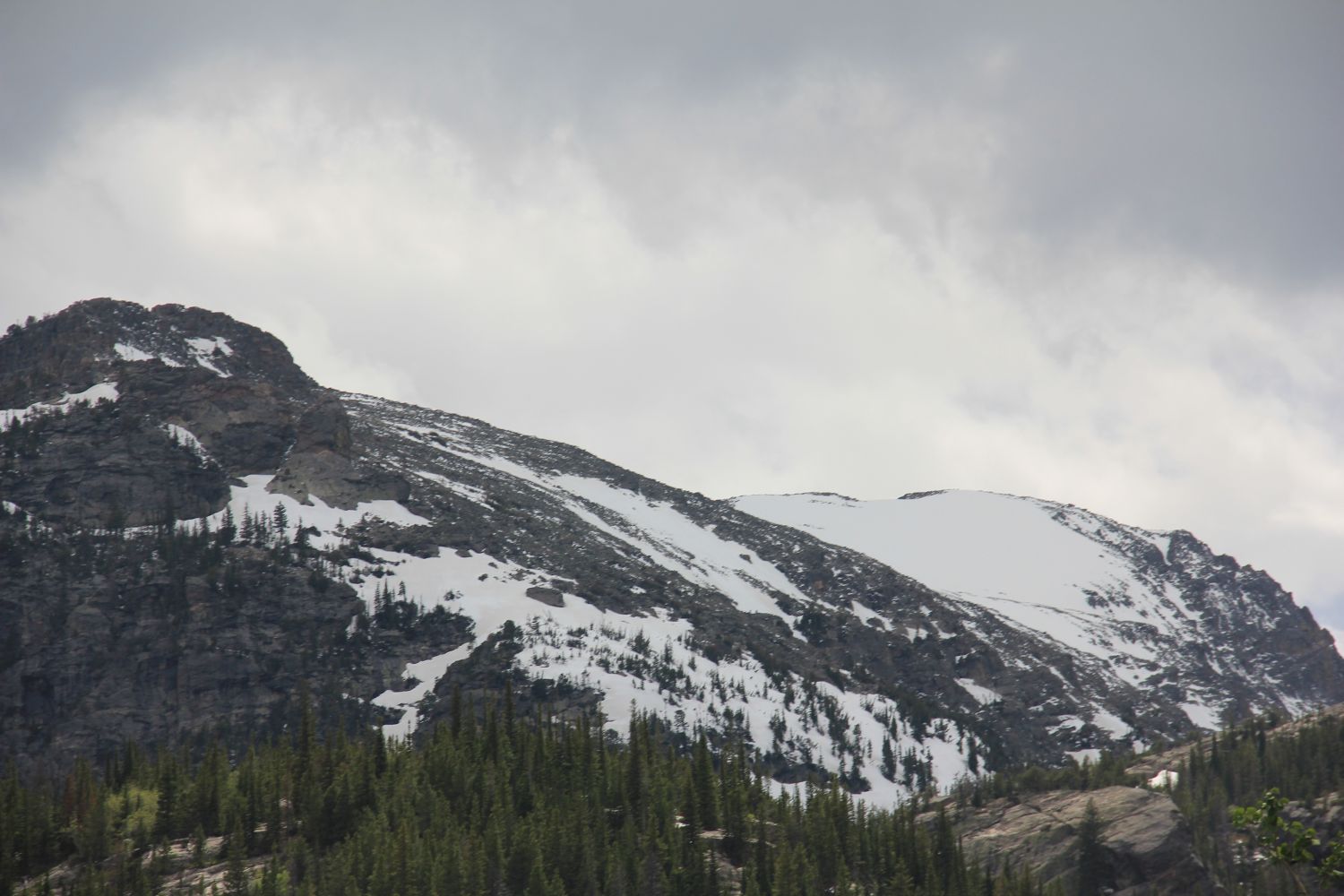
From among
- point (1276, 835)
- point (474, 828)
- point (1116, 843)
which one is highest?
point (1276, 835)

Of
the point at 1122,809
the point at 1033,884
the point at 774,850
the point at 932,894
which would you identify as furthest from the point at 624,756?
the point at 1122,809

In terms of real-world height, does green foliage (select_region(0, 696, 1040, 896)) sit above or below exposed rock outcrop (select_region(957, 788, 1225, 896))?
above

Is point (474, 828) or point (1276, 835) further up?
point (1276, 835)

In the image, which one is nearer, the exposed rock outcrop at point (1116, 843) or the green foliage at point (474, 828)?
the green foliage at point (474, 828)

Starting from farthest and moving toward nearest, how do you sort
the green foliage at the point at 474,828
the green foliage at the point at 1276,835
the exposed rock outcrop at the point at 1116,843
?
the exposed rock outcrop at the point at 1116,843, the green foliage at the point at 474,828, the green foliage at the point at 1276,835

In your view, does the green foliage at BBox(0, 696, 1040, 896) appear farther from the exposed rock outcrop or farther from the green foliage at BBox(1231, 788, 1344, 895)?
the green foliage at BBox(1231, 788, 1344, 895)

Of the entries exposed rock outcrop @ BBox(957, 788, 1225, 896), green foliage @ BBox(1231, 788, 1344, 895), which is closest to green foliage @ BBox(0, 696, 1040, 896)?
exposed rock outcrop @ BBox(957, 788, 1225, 896)

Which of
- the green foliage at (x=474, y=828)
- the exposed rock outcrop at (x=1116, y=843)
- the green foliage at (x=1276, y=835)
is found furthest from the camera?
the exposed rock outcrop at (x=1116, y=843)

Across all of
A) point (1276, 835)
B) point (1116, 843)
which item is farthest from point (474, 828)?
point (1116, 843)

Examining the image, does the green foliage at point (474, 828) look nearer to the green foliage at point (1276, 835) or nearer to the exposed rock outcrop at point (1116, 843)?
the exposed rock outcrop at point (1116, 843)

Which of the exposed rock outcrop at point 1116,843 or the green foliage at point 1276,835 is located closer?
the green foliage at point 1276,835

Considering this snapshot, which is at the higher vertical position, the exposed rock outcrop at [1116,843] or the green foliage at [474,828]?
the green foliage at [474,828]

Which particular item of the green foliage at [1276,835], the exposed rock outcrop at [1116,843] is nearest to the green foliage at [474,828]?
the exposed rock outcrop at [1116,843]

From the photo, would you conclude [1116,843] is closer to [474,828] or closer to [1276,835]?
[474,828]
